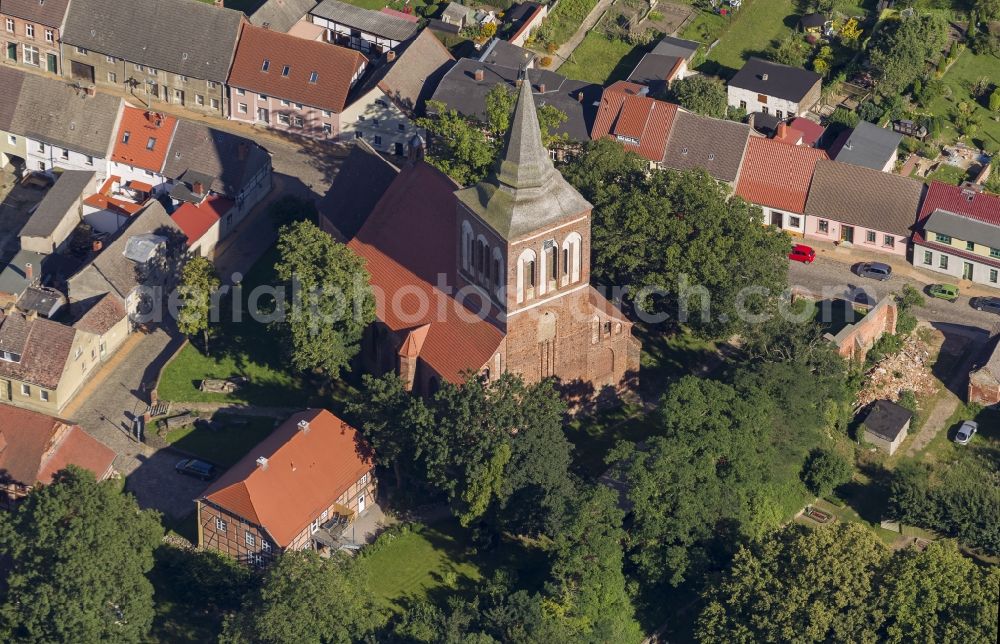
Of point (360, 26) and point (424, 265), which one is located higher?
point (424, 265)

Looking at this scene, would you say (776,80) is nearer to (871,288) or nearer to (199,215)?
(871,288)

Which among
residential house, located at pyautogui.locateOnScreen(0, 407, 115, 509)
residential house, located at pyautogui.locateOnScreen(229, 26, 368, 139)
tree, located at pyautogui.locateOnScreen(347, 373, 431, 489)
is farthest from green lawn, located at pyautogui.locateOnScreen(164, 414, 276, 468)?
residential house, located at pyautogui.locateOnScreen(229, 26, 368, 139)

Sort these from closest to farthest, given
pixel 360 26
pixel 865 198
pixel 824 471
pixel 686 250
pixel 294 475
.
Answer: pixel 294 475 → pixel 824 471 → pixel 686 250 → pixel 865 198 → pixel 360 26

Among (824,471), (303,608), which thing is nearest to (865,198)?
(824,471)

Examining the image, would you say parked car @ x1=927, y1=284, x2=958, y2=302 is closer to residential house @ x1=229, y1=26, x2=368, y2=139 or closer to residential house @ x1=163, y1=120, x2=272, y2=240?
residential house @ x1=229, y1=26, x2=368, y2=139

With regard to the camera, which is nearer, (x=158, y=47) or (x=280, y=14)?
(x=158, y=47)

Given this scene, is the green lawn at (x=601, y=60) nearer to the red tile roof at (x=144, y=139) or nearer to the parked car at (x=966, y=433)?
the red tile roof at (x=144, y=139)

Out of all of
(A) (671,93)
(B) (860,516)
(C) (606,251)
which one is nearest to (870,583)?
(B) (860,516)
